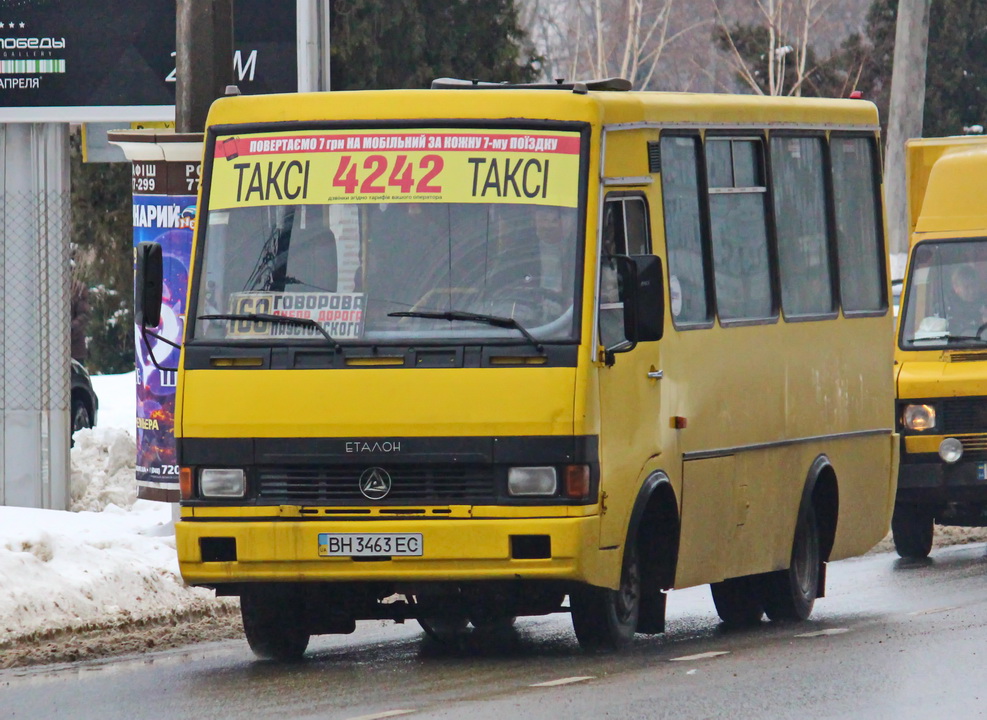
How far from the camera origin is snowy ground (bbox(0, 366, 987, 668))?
11062 millimetres

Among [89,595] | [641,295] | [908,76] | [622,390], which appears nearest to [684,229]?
[641,295]

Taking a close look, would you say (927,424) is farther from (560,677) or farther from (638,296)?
(560,677)

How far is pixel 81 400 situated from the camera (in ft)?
88.5

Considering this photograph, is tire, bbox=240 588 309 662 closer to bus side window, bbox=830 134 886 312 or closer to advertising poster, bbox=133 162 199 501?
bus side window, bbox=830 134 886 312

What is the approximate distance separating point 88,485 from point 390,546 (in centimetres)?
1007

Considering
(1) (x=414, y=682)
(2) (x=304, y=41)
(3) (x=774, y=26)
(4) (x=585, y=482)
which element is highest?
(3) (x=774, y=26)

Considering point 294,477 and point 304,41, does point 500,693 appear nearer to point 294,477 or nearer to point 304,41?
point 294,477

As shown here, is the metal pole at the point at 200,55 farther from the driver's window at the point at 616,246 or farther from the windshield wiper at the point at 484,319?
the windshield wiper at the point at 484,319

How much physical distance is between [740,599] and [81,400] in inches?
629

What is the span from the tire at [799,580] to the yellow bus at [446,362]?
138 centimetres

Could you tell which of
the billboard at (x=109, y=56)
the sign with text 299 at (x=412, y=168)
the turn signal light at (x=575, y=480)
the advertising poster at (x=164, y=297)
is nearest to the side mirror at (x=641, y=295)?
the sign with text 299 at (x=412, y=168)

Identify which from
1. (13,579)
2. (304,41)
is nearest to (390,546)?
(13,579)

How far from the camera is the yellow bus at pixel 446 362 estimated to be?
958cm

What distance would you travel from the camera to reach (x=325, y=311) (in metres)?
9.83
